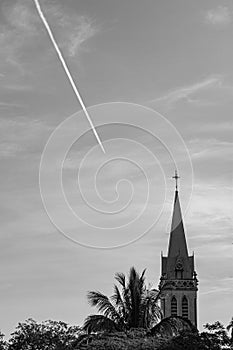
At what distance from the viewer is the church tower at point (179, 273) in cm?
13112

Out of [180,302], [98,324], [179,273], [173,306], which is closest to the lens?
[98,324]

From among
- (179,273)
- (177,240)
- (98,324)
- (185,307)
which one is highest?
(177,240)

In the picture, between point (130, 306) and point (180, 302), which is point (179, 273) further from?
point (130, 306)

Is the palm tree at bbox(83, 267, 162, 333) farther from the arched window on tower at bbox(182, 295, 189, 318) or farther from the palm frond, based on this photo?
the arched window on tower at bbox(182, 295, 189, 318)

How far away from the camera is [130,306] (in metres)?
45.9

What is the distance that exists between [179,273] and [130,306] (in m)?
88.1

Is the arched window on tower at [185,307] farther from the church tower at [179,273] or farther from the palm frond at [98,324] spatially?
the palm frond at [98,324]

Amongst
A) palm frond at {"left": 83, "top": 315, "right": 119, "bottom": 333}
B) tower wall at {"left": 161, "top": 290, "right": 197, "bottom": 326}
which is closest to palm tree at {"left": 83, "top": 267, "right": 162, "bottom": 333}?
palm frond at {"left": 83, "top": 315, "right": 119, "bottom": 333}

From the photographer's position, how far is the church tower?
5162 inches

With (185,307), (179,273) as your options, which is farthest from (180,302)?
(179,273)

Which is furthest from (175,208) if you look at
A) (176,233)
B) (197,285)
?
(197,285)

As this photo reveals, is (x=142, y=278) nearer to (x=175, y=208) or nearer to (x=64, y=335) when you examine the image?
(x=64, y=335)

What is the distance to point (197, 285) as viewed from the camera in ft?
439

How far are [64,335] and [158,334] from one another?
2450 centimetres
